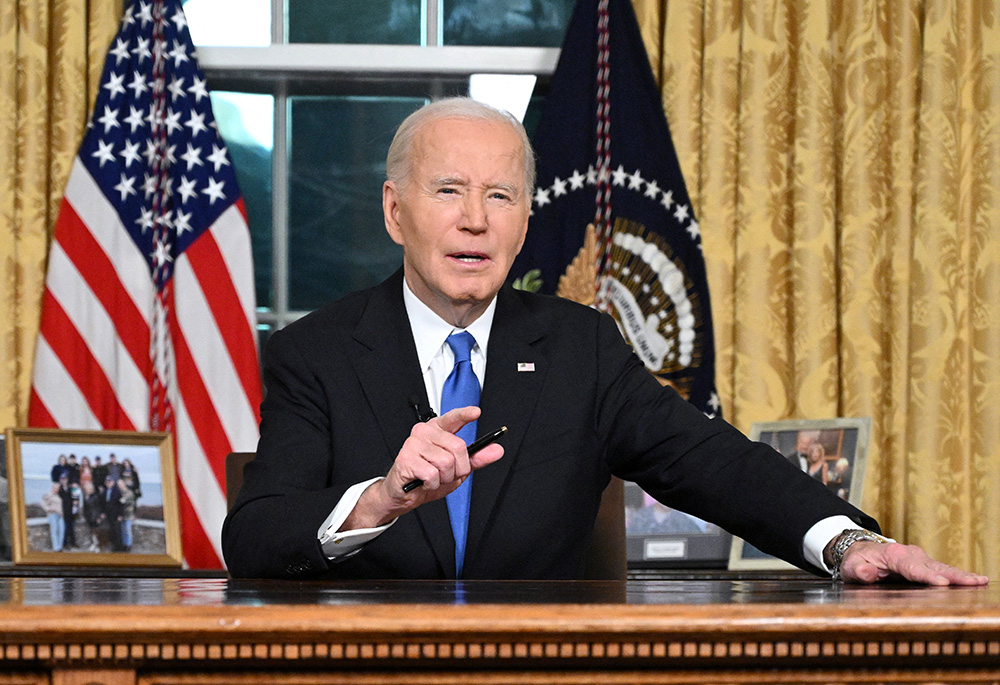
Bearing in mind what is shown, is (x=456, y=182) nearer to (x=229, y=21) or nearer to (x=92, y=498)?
(x=92, y=498)

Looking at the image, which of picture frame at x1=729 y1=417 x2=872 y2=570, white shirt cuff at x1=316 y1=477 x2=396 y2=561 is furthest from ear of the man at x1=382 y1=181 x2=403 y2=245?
picture frame at x1=729 y1=417 x2=872 y2=570

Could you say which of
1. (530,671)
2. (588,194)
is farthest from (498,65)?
(530,671)

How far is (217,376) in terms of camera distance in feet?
9.62

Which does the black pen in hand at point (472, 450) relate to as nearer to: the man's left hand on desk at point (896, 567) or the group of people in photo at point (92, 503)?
the man's left hand on desk at point (896, 567)

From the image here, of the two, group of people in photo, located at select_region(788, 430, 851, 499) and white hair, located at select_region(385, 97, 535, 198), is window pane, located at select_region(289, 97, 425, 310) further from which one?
white hair, located at select_region(385, 97, 535, 198)

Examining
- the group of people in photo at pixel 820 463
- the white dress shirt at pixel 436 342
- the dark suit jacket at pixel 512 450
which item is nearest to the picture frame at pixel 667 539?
the group of people in photo at pixel 820 463

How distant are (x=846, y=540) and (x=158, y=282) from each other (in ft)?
6.44

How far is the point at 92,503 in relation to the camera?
2.71 m

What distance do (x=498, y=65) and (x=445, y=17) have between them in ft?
0.81

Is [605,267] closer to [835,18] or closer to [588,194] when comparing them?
[588,194]

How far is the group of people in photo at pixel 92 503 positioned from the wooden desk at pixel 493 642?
181cm

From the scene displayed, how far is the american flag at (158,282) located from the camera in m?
2.85

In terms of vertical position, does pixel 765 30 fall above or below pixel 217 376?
above

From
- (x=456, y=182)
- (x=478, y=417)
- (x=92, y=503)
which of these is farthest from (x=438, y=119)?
(x=92, y=503)
